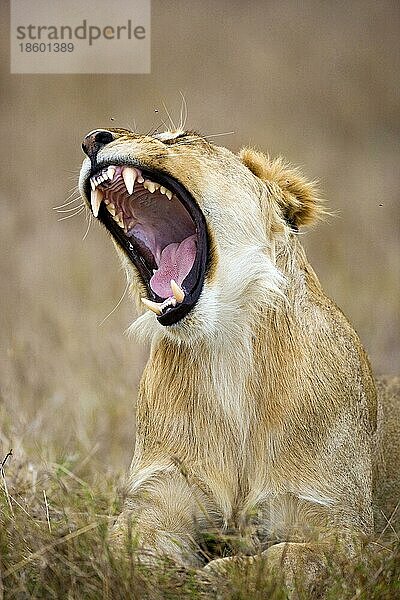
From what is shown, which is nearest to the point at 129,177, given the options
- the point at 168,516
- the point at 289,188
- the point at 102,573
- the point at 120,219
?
the point at 120,219

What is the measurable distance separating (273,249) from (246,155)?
45 cm

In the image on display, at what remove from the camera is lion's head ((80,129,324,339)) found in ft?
14.1

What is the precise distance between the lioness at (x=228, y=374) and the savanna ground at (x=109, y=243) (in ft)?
0.94

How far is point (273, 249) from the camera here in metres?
4.49

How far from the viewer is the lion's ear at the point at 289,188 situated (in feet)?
15.3

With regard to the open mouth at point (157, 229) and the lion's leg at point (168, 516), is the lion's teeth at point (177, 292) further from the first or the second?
the lion's leg at point (168, 516)

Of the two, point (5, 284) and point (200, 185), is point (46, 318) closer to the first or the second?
point (5, 284)

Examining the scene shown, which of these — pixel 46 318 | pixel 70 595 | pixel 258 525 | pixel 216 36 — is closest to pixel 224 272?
pixel 258 525

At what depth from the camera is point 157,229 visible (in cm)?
470

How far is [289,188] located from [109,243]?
7031mm

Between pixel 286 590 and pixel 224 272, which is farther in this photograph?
pixel 224 272

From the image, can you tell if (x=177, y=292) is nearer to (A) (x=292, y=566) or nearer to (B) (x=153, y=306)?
(B) (x=153, y=306)

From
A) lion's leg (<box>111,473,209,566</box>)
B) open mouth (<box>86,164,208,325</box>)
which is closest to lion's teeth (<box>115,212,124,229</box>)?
open mouth (<box>86,164,208,325</box>)

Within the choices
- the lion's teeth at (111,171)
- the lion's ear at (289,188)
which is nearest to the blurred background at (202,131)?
the lion's ear at (289,188)
